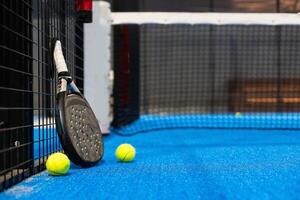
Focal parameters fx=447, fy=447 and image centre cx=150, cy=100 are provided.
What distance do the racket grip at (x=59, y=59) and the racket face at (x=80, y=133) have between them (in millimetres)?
99

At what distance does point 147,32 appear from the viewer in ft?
17.1

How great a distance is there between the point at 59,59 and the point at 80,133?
0.28 meters

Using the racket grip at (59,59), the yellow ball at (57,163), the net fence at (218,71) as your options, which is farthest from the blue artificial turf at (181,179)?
the net fence at (218,71)

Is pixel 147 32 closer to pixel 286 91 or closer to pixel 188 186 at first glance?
pixel 286 91

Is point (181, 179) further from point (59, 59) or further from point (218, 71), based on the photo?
point (218, 71)

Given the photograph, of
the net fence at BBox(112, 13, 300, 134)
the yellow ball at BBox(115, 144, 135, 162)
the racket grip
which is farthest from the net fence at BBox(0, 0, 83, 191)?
the net fence at BBox(112, 13, 300, 134)

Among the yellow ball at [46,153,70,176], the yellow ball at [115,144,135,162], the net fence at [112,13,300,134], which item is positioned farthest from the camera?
the net fence at [112,13,300,134]

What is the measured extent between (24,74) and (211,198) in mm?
746

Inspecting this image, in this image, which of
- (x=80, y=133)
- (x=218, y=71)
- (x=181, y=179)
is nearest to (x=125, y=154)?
(x=80, y=133)

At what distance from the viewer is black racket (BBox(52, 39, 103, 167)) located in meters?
1.48

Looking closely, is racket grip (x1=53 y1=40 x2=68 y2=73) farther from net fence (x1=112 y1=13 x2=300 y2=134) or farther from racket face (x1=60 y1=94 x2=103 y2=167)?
net fence (x1=112 y1=13 x2=300 y2=134)

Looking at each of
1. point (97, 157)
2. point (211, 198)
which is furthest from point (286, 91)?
point (211, 198)

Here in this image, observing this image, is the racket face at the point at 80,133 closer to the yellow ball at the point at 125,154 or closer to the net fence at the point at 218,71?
the yellow ball at the point at 125,154

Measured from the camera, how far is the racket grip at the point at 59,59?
1.60m
